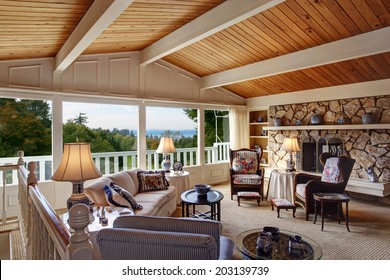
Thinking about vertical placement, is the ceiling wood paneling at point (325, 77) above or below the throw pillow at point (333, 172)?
above

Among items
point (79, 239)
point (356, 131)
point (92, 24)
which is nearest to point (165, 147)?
point (92, 24)

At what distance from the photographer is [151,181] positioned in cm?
407

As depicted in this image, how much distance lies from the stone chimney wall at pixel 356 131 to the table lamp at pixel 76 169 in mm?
5084

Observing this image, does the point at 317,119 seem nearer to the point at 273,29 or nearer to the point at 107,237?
the point at 273,29

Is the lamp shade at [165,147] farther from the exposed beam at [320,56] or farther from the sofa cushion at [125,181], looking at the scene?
the exposed beam at [320,56]

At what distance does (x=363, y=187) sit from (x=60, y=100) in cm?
596

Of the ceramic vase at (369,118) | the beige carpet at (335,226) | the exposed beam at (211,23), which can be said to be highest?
the exposed beam at (211,23)

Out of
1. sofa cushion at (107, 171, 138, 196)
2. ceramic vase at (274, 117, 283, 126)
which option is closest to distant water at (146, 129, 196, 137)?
sofa cushion at (107, 171, 138, 196)

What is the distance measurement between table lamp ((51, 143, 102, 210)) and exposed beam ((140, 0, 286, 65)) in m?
2.35

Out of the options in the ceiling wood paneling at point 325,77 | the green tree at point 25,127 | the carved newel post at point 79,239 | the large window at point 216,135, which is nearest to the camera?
the carved newel post at point 79,239

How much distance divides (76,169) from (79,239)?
1315 millimetres

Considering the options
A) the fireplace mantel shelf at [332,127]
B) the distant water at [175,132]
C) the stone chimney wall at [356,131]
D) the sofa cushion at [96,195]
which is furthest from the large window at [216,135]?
the sofa cushion at [96,195]

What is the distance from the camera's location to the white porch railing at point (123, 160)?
14.0 ft

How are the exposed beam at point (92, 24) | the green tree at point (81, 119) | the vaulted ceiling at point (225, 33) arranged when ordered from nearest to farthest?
the exposed beam at point (92, 24) → the vaulted ceiling at point (225, 33) → the green tree at point (81, 119)
